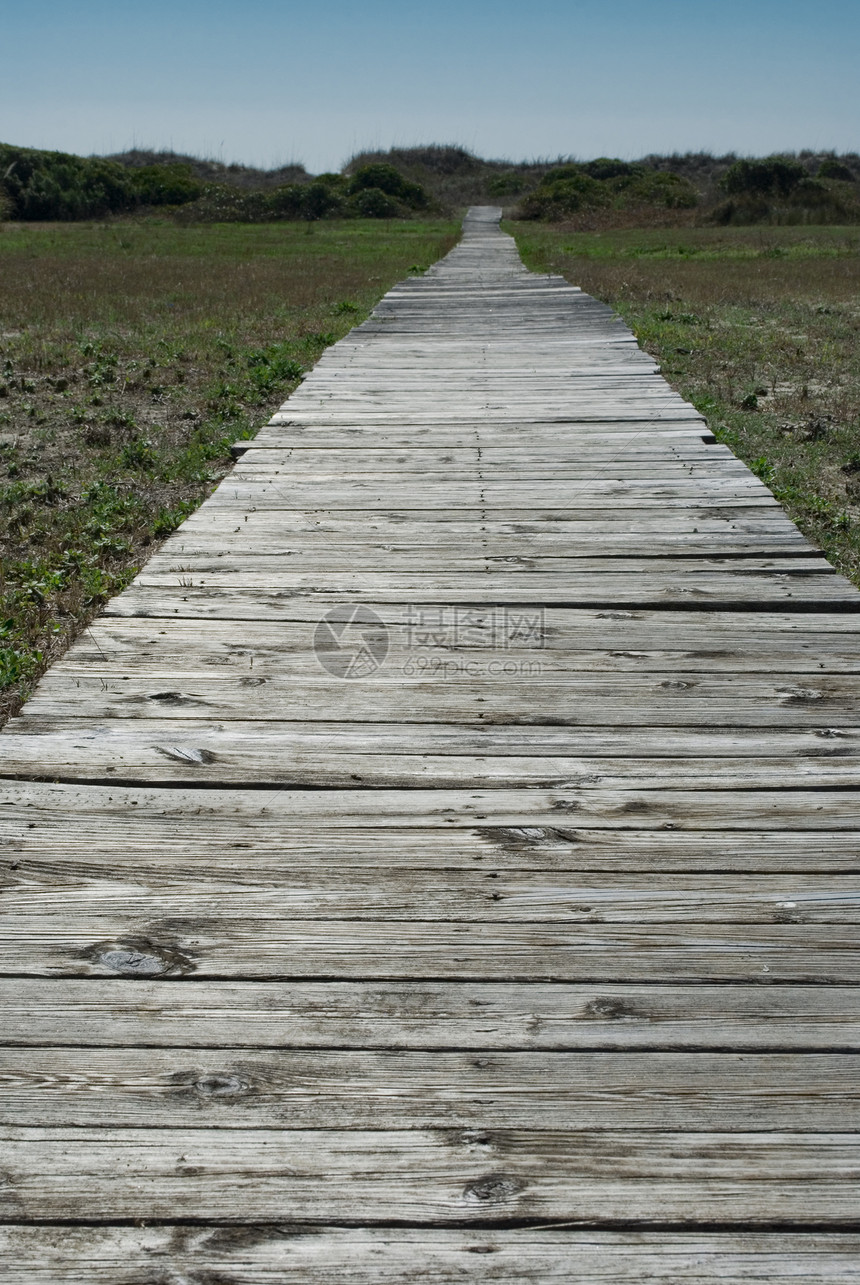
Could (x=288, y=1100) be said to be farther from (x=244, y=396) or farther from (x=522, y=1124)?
(x=244, y=396)

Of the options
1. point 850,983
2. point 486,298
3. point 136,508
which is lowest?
point 850,983

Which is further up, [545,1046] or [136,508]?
[136,508]

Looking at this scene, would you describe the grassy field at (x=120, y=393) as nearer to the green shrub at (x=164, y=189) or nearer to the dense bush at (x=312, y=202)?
the dense bush at (x=312, y=202)

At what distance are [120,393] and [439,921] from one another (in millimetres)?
8254

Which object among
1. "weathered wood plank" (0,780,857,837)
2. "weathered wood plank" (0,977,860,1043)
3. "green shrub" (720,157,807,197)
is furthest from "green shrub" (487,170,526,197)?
"weathered wood plank" (0,977,860,1043)

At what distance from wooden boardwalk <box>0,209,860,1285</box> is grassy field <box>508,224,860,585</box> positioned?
7.90ft

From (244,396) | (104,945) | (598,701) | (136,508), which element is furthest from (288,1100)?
(244,396)

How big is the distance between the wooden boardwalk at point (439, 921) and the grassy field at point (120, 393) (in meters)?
0.97

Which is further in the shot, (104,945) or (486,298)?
(486,298)

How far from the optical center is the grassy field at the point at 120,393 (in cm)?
514

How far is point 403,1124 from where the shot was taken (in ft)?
5.93

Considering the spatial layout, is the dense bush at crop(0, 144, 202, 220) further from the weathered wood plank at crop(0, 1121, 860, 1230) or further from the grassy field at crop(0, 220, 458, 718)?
the weathered wood plank at crop(0, 1121, 860, 1230)

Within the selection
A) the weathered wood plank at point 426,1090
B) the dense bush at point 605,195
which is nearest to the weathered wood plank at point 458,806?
the weathered wood plank at point 426,1090

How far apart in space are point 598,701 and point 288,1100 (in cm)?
173
